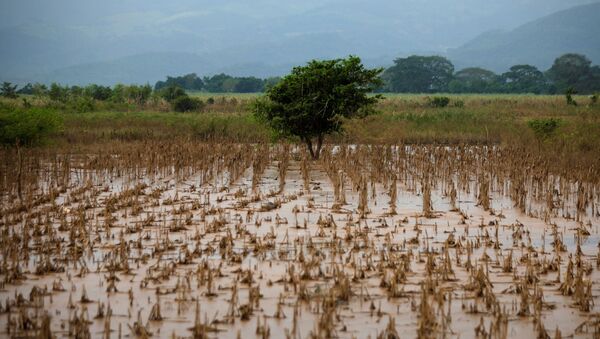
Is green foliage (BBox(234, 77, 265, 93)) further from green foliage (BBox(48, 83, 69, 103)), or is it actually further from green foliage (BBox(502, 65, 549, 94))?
green foliage (BBox(48, 83, 69, 103))

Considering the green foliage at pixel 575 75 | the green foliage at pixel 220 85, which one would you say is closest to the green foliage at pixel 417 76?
the green foliage at pixel 575 75

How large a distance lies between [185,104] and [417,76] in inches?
2238

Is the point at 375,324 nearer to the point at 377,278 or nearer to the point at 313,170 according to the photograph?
the point at 377,278

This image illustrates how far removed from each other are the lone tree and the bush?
1678 cm

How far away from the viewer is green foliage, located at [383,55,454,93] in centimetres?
9181

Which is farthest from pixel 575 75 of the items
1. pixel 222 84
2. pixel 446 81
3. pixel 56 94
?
pixel 56 94

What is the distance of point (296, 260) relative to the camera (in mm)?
9312

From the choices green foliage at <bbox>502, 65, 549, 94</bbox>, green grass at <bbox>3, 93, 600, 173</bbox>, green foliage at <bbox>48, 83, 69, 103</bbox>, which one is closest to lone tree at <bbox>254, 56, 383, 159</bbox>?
green grass at <bbox>3, 93, 600, 173</bbox>

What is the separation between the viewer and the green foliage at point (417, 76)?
91812 millimetres

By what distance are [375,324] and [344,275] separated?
118cm

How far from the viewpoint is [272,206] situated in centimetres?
1349

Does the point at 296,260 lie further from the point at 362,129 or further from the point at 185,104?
the point at 185,104

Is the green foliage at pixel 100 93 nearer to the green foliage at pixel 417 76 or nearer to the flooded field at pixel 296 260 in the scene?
the flooded field at pixel 296 260

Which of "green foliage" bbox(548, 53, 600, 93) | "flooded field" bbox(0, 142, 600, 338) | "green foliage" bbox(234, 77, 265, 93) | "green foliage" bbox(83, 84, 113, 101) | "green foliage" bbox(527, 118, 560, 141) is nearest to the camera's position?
"flooded field" bbox(0, 142, 600, 338)
